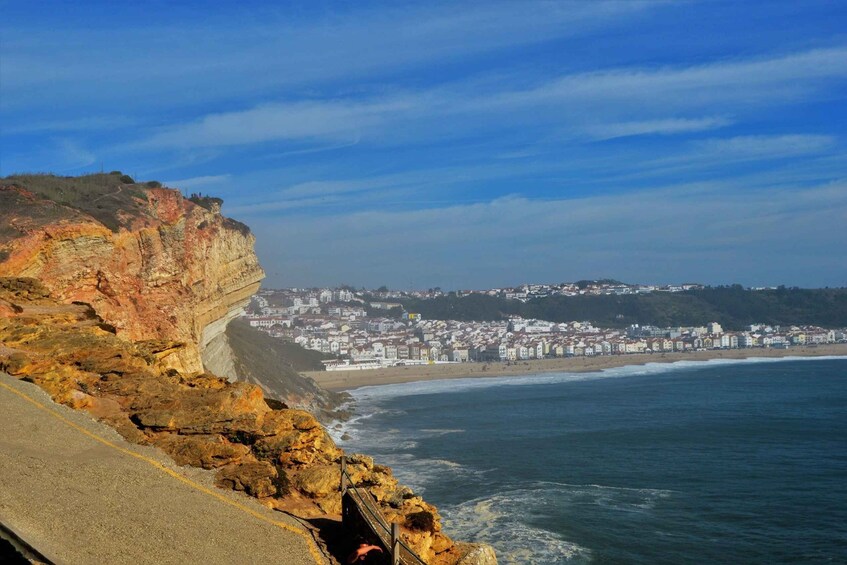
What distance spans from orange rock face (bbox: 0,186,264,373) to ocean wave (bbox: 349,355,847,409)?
30.9 meters

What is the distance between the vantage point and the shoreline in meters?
82.6

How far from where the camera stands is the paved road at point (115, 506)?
335 inches

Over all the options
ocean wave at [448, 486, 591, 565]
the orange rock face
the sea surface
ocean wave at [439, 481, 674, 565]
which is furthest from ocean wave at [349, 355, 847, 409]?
ocean wave at [448, 486, 591, 565]

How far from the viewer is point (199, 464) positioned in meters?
11.7

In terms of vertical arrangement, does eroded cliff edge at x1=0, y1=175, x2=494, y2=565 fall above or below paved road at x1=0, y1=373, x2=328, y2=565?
above

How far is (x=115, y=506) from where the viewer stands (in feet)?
31.1

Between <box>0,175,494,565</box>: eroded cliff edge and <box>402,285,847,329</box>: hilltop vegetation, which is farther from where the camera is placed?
<box>402,285,847,329</box>: hilltop vegetation

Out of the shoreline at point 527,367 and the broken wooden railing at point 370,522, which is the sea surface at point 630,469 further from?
the shoreline at point 527,367

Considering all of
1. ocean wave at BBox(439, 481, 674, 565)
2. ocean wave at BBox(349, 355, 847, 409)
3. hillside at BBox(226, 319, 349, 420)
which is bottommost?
ocean wave at BBox(349, 355, 847, 409)

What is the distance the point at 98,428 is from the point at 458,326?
Answer: 5851 inches

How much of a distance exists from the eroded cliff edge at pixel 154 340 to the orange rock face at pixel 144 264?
0.04m

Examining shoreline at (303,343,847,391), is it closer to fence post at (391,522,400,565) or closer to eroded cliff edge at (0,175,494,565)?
eroded cliff edge at (0,175,494,565)

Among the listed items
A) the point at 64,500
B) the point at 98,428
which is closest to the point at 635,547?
the point at 98,428

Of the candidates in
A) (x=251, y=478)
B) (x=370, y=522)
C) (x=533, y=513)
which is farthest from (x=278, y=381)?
(x=370, y=522)
